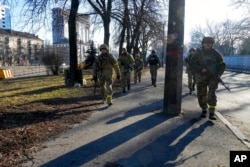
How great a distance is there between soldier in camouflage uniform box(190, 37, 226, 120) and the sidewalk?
1.66ft

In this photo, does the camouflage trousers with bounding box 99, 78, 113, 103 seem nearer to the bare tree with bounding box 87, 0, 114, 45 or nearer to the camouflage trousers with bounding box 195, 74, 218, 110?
the camouflage trousers with bounding box 195, 74, 218, 110

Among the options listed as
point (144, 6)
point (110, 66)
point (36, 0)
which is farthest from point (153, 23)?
point (110, 66)

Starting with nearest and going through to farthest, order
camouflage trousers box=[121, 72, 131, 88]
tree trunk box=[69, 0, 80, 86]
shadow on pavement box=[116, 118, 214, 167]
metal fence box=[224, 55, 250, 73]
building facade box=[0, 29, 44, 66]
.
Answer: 1. shadow on pavement box=[116, 118, 214, 167]
2. camouflage trousers box=[121, 72, 131, 88]
3. tree trunk box=[69, 0, 80, 86]
4. metal fence box=[224, 55, 250, 73]
5. building facade box=[0, 29, 44, 66]

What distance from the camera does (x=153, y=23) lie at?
2186cm

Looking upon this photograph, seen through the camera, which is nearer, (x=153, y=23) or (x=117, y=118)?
(x=117, y=118)

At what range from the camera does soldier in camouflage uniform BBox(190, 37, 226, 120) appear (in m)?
7.55

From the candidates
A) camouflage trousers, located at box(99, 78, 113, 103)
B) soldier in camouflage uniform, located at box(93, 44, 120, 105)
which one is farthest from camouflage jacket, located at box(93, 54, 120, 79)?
camouflage trousers, located at box(99, 78, 113, 103)

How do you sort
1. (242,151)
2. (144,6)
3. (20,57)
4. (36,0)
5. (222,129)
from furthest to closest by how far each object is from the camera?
(20,57) → (144,6) → (36,0) → (222,129) → (242,151)

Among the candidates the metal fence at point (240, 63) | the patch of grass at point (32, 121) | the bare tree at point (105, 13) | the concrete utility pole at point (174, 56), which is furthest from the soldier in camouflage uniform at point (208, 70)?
the metal fence at point (240, 63)

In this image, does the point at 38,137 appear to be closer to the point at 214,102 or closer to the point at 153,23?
the point at 214,102

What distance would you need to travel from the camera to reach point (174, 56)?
25.8ft

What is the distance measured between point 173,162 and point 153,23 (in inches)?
719

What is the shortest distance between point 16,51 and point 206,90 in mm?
99787

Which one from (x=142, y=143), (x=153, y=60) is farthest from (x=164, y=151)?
(x=153, y=60)
